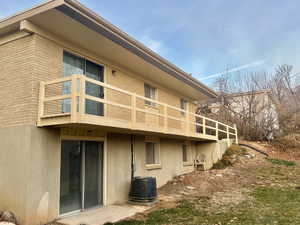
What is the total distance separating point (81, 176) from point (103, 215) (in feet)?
4.60

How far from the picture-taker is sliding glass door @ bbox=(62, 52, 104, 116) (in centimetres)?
820

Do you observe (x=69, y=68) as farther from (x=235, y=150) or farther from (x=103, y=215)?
(x=235, y=150)

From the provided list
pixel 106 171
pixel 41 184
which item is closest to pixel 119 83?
pixel 106 171

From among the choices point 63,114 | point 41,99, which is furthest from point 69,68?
point 63,114

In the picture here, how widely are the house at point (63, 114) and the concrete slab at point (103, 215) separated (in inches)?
13.8

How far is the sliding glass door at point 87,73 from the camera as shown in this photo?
26.9 feet

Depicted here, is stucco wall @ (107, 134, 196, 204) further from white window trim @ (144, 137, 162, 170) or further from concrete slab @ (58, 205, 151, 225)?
concrete slab @ (58, 205, 151, 225)

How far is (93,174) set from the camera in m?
8.73

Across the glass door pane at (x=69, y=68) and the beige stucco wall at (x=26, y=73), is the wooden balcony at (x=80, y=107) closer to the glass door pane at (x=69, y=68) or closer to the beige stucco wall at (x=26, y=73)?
the glass door pane at (x=69, y=68)

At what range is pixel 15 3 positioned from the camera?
36.2 ft

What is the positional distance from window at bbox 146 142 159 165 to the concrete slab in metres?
3.40

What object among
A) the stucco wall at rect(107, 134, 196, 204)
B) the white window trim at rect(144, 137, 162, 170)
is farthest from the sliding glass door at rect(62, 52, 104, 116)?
the white window trim at rect(144, 137, 162, 170)

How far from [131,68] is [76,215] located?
6322 millimetres

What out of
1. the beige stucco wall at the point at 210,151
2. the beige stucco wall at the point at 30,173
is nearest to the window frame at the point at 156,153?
the beige stucco wall at the point at 210,151
